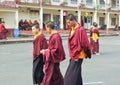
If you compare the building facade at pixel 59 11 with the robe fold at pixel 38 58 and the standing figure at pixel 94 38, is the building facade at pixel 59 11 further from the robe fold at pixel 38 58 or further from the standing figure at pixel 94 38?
the robe fold at pixel 38 58

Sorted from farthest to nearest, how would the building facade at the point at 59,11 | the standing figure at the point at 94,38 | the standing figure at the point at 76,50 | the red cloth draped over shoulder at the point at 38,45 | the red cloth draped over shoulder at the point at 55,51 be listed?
the building facade at the point at 59,11 < the standing figure at the point at 94,38 < the red cloth draped over shoulder at the point at 38,45 < the red cloth draped over shoulder at the point at 55,51 < the standing figure at the point at 76,50

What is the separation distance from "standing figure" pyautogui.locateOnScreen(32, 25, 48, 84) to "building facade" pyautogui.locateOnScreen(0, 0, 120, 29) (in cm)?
3747

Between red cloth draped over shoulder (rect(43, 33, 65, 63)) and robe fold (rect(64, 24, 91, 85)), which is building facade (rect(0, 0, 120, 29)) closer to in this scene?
red cloth draped over shoulder (rect(43, 33, 65, 63))

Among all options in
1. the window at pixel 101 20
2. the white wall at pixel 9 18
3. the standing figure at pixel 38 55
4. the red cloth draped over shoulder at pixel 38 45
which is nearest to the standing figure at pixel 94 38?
the standing figure at pixel 38 55

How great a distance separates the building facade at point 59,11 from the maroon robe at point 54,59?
38.9 meters

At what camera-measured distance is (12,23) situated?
2077 inches

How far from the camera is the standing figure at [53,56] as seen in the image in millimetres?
10133

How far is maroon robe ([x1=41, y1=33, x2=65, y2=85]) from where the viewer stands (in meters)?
10.1

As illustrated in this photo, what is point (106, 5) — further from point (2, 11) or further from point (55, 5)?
point (2, 11)

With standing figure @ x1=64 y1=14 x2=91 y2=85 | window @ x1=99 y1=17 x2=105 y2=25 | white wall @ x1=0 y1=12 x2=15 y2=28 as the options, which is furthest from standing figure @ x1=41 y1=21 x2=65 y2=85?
window @ x1=99 y1=17 x2=105 y2=25

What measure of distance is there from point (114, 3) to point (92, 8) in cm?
1124

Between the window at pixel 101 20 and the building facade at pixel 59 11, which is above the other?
the building facade at pixel 59 11

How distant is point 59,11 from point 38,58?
53.0 meters

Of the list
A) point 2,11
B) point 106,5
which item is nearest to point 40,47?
point 2,11
